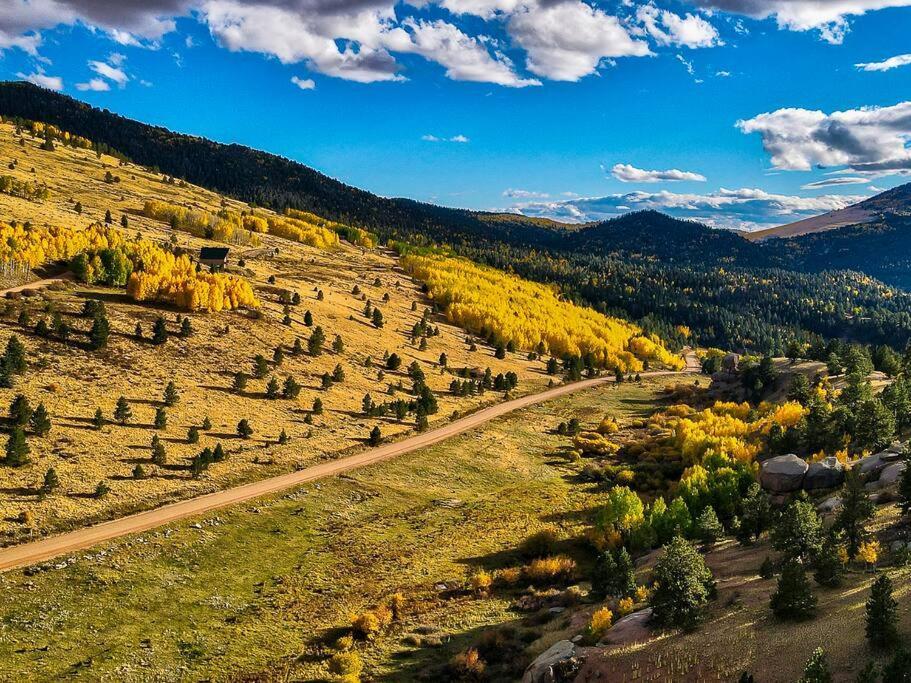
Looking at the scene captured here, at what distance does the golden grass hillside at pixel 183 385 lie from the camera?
52.9m

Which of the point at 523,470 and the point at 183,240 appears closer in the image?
the point at 523,470

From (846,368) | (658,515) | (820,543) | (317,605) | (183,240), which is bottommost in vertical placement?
(317,605)

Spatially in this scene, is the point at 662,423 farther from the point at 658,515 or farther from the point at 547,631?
the point at 547,631

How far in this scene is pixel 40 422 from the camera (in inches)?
2201

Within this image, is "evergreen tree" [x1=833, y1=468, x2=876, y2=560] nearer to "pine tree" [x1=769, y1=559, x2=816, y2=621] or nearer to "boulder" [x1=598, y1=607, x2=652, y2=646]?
"pine tree" [x1=769, y1=559, x2=816, y2=621]

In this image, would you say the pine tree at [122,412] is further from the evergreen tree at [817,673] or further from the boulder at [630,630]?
the evergreen tree at [817,673]

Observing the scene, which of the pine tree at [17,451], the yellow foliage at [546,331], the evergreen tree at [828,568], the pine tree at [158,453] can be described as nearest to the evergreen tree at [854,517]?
the evergreen tree at [828,568]

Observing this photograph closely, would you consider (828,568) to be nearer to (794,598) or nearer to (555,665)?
(794,598)

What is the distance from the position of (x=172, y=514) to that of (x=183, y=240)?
13695 centimetres

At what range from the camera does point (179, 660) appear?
108 feet

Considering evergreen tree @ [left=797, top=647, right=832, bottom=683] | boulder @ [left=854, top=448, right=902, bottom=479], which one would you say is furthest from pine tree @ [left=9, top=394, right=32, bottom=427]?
boulder @ [left=854, top=448, right=902, bottom=479]

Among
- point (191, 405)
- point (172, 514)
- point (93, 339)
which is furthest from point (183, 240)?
point (172, 514)

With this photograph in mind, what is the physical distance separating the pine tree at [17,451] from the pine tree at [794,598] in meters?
64.3

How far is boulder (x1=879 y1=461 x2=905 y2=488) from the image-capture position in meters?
44.5
